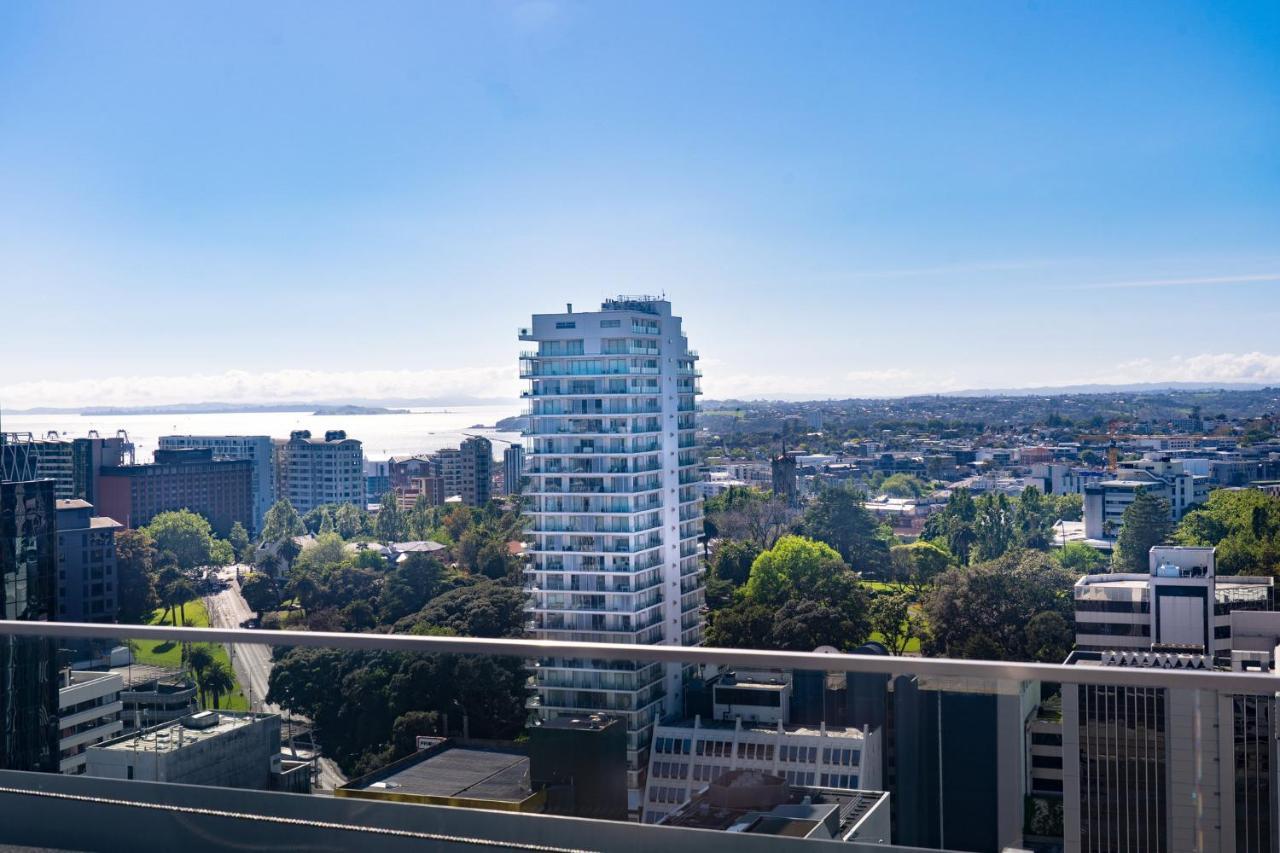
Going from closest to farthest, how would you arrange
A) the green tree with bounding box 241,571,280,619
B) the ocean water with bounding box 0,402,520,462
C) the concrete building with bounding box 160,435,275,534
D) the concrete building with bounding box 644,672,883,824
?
the concrete building with bounding box 644,672,883,824, the green tree with bounding box 241,571,280,619, the concrete building with bounding box 160,435,275,534, the ocean water with bounding box 0,402,520,462

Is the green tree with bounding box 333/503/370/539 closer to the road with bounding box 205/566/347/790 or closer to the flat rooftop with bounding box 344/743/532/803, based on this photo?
the road with bounding box 205/566/347/790

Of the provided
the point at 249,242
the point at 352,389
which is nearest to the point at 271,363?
the point at 352,389

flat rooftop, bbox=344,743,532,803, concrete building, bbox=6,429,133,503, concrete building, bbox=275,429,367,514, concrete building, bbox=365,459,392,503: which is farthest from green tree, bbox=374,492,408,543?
flat rooftop, bbox=344,743,532,803

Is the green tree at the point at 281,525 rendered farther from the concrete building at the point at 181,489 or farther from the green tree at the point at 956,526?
the green tree at the point at 956,526

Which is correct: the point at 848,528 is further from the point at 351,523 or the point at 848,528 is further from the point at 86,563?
the point at 86,563

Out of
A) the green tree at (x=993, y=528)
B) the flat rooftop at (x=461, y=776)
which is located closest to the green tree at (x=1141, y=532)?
the green tree at (x=993, y=528)

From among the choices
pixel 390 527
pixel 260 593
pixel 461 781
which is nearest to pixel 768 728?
pixel 461 781
